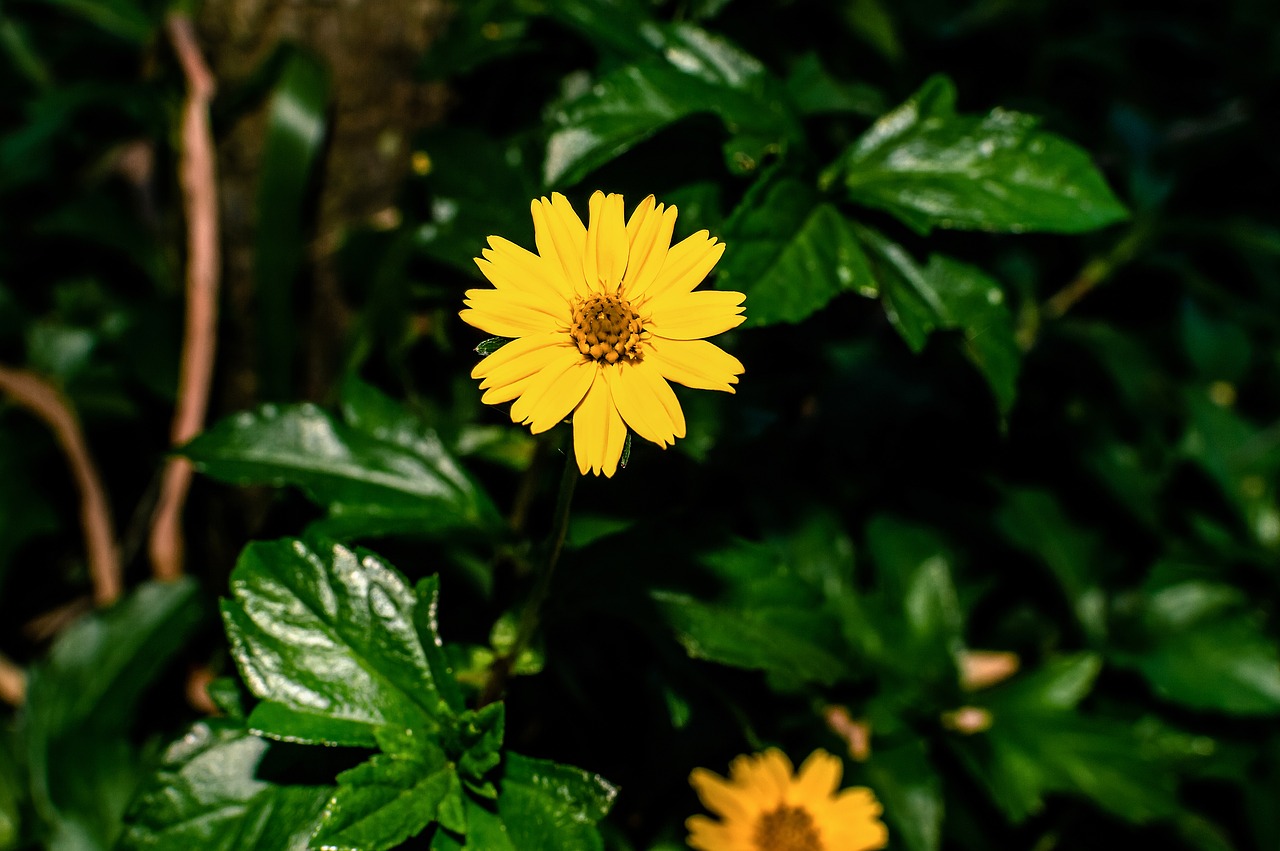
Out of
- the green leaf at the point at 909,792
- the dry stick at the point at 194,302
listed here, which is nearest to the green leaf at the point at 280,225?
the dry stick at the point at 194,302

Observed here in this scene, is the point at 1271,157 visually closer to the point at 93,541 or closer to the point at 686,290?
the point at 686,290

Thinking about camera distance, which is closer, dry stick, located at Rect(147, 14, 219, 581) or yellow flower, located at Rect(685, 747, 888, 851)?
yellow flower, located at Rect(685, 747, 888, 851)

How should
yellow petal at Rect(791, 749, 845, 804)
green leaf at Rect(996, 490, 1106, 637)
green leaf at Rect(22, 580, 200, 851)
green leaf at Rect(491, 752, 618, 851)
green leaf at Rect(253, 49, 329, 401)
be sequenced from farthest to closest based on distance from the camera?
green leaf at Rect(996, 490, 1106, 637)
green leaf at Rect(253, 49, 329, 401)
green leaf at Rect(22, 580, 200, 851)
yellow petal at Rect(791, 749, 845, 804)
green leaf at Rect(491, 752, 618, 851)

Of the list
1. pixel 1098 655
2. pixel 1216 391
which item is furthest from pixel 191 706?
pixel 1216 391

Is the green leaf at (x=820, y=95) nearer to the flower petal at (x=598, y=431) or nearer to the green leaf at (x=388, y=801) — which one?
the flower petal at (x=598, y=431)

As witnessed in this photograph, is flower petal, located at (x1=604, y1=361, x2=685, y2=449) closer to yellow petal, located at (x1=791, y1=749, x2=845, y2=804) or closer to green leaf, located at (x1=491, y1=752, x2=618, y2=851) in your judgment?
green leaf, located at (x1=491, y1=752, x2=618, y2=851)

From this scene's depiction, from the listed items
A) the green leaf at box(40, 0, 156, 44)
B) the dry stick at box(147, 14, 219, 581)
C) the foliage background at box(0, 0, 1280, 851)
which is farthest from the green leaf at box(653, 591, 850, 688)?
the green leaf at box(40, 0, 156, 44)
